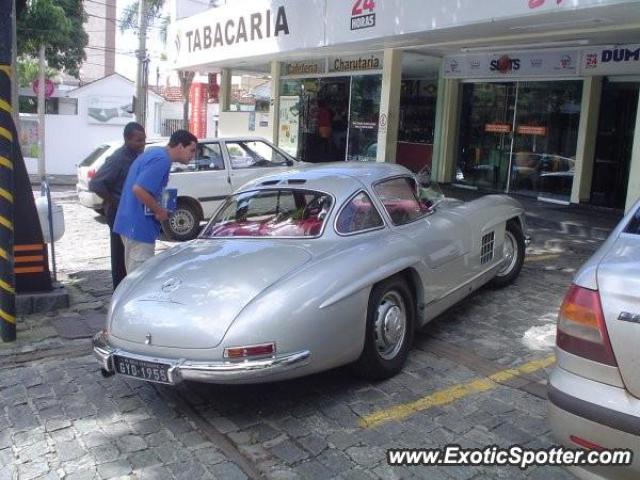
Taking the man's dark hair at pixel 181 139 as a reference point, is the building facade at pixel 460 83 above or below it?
above

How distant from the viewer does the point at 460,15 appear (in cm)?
945

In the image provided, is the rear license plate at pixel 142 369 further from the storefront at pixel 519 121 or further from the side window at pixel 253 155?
the storefront at pixel 519 121

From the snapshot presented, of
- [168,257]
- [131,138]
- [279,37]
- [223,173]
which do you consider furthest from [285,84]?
[168,257]

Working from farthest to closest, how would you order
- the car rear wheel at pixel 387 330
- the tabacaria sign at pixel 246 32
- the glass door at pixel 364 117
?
the glass door at pixel 364 117 → the tabacaria sign at pixel 246 32 → the car rear wheel at pixel 387 330

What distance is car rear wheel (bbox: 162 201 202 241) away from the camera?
9914mm

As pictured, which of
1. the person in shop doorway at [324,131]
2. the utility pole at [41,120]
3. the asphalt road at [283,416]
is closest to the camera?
the asphalt road at [283,416]

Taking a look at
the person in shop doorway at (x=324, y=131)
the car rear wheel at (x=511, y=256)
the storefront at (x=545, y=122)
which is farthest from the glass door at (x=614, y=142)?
the person in shop doorway at (x=324, y=131)

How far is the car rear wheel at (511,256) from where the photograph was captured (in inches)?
260

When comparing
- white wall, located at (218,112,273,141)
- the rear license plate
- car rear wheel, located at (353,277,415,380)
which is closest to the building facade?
white wall, located at (218,112,273,141)

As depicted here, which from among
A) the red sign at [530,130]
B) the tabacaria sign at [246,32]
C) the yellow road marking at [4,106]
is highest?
the tabacaria sign at [246,32]

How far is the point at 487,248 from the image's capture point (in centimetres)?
593

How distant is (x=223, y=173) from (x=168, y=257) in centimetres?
576

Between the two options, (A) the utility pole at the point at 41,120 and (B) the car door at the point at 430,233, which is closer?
(B) the car door at the point at 430,233

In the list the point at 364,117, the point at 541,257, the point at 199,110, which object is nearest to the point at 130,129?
the point at 541,257
